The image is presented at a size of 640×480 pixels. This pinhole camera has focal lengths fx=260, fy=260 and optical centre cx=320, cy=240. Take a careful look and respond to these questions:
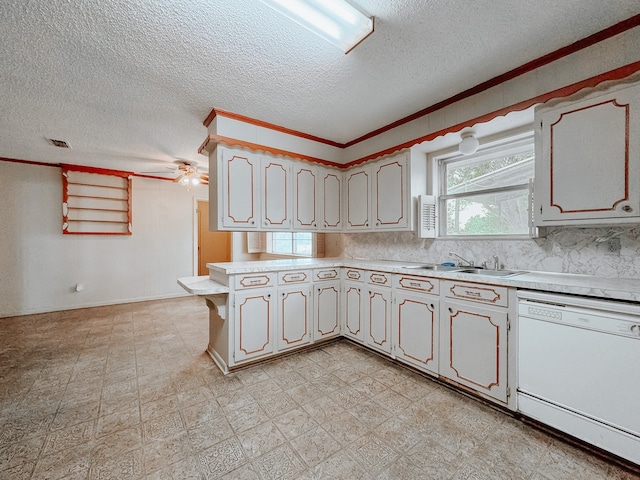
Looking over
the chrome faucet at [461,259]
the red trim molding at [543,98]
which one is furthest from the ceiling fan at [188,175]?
the chrome faucet at [461,259]

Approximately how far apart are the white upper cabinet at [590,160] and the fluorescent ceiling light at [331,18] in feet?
4.60

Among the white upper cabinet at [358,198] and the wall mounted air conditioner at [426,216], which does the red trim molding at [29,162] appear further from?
the wall mounted air conditioner at [426,216]

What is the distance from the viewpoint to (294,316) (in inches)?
109

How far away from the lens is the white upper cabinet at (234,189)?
8.63ft

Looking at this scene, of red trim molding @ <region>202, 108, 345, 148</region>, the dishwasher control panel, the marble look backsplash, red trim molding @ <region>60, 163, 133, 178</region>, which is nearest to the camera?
the dishwasher control panel

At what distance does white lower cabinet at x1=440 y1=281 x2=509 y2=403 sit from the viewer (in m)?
1.81

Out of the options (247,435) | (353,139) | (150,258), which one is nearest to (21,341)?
(150,258)

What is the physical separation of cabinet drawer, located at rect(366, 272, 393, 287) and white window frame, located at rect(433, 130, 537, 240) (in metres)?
0.81

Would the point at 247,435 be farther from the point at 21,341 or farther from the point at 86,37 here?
the point at 21,341

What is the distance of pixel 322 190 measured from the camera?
3420 mm

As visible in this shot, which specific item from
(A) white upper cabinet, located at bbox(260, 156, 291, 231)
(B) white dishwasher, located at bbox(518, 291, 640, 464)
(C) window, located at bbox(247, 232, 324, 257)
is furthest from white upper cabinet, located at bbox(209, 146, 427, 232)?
(B) white dishwasher, located at bbox(518, 291, 640, 464)

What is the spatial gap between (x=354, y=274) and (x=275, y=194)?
1294 mm

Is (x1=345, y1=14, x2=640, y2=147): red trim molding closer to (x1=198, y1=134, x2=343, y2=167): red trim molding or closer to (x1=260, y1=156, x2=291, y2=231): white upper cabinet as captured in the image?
(x1=198, y1=134, x2=343, y2=167): red trim molding

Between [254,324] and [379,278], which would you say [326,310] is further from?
[254,324]
